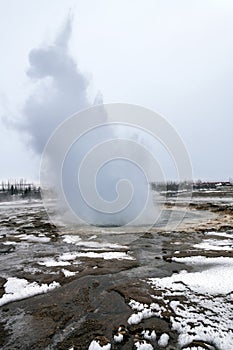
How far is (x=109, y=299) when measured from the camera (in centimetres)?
630

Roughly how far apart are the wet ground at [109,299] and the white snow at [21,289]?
23 millimetres

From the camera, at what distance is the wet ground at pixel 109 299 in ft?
15.2

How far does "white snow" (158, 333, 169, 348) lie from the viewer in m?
4.45

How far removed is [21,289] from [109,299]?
2.45 metres

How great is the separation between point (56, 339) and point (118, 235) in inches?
425

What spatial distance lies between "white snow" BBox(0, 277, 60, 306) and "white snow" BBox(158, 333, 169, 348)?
138 inches

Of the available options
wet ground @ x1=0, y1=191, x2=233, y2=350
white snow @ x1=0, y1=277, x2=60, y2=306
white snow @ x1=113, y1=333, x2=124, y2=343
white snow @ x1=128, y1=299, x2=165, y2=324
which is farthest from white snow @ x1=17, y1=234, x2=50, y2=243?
white snow @ x1=113, y1=333, x2=124, y2=343

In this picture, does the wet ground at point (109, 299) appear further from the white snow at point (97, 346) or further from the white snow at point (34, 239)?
the white snow at point (34, 239)

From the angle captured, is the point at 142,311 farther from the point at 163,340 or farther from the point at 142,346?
the point at 142,346

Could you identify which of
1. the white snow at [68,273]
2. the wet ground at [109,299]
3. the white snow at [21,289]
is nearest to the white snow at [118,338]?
the wet ground at [109,299]

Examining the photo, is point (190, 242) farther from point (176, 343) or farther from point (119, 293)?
point (176, 343)

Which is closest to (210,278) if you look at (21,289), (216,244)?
(216,244)

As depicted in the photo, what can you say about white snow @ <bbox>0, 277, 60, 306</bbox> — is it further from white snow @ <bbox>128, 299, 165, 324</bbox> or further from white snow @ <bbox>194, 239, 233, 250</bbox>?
white snow @ <bbox>194, 239, 233, 250</bbox>

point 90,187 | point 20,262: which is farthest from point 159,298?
point 90,187
